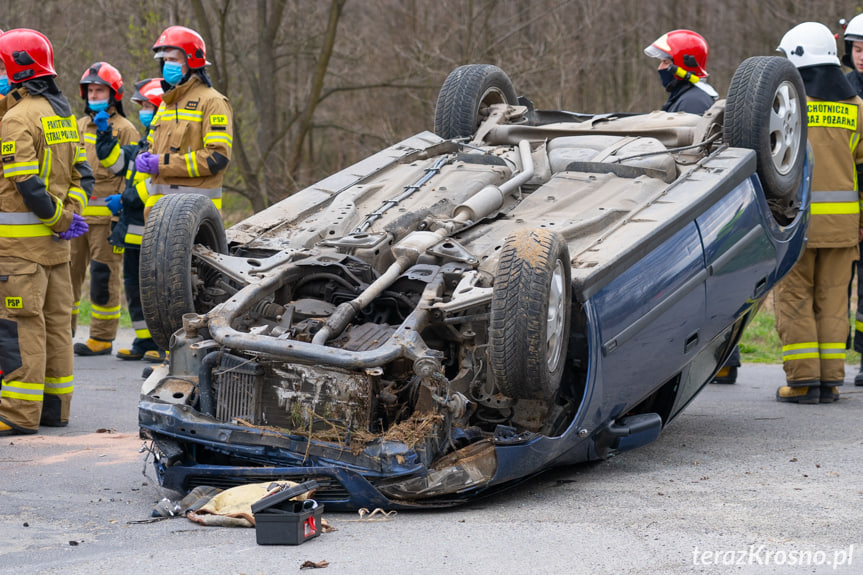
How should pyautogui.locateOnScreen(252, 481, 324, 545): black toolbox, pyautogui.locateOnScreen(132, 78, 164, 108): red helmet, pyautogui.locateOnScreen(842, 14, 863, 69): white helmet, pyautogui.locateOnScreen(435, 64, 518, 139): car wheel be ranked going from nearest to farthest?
pyautogui.locateOnScreen(252, 481, 324, 545): black toolbox < pyautogui.locateOnScreen(435, 64, 518, 139): car wheel < pyautogui.locateOnScreen(842, 14, 863, 69): white helmet < pyautogui.locateOnScreen(132, 78, 164, 108): red helmet

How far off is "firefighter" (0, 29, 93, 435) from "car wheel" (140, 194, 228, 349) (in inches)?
57.7

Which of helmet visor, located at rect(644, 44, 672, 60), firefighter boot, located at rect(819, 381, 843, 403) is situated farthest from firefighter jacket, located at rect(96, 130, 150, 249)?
firefighter boot, located at rect(819, 381, 843, 403)

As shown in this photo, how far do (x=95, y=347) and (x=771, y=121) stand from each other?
6297mm

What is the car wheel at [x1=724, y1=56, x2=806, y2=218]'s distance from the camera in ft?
21.1

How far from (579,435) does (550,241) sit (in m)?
0.96

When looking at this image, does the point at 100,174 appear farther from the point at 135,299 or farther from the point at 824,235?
the point at 824,235

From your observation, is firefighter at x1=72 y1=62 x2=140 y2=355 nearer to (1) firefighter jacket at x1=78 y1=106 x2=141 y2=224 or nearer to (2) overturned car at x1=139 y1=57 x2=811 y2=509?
(1) firefighter jacket at x1=78 y1=106 x2=141 y2=224

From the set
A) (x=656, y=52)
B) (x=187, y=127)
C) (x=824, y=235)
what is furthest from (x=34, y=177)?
(x=824, y=235)

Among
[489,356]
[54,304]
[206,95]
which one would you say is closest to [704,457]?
[489,356]

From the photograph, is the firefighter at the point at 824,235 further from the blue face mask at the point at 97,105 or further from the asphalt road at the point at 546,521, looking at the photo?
the blue face mask at the point at 97,105

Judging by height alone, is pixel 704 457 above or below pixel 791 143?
below

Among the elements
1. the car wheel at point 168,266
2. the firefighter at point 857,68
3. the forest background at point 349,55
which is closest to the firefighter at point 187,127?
the car wheel at point 168,266

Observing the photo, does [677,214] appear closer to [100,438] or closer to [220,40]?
[100,438]

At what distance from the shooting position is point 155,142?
28.2 ft
